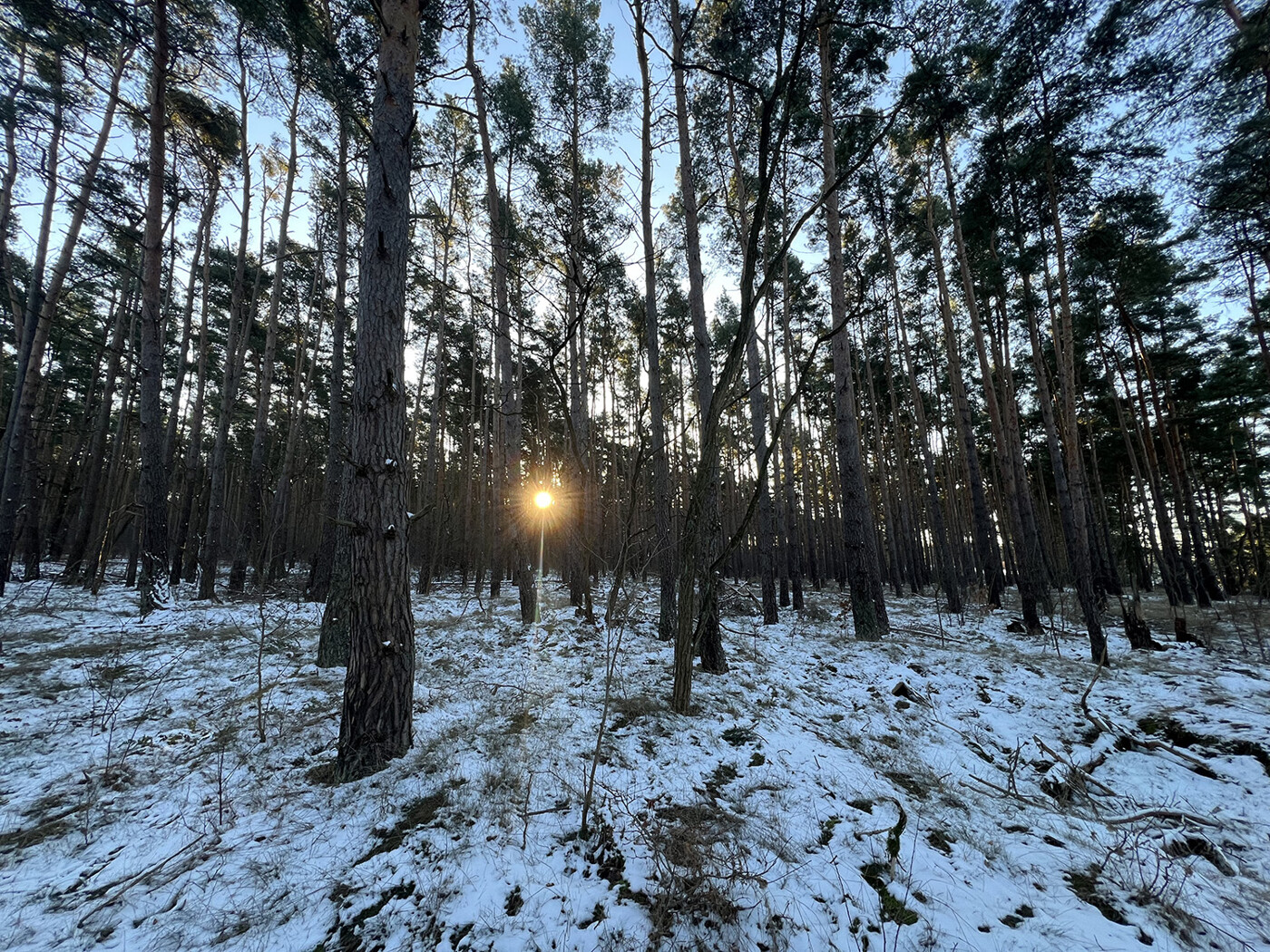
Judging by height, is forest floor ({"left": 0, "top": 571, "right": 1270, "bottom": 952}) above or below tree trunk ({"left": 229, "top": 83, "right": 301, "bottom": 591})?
below

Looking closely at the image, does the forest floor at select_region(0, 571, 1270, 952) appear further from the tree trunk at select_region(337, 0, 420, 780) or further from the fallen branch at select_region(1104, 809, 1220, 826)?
the tree trunk at select_region(337, 0, 420, 780)

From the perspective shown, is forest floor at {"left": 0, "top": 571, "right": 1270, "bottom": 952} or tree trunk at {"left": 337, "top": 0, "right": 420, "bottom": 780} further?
tree trunk at {"left": 337, "top": 0, "right": 420, "bottom": 780}

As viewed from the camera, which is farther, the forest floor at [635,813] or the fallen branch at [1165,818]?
the fallen branch at [1165,818]

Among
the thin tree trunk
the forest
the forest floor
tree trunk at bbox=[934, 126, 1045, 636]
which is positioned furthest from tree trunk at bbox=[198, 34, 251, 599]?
tree trunk at bbox=[934, 126, 1045, 636]

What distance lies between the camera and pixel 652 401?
8148 mm

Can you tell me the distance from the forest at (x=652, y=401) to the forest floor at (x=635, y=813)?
0.04m

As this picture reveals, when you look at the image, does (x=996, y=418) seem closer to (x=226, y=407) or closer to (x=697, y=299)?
(x=697, y=299)

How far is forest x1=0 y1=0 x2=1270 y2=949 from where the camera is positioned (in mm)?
2398

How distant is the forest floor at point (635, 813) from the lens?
2018 mm

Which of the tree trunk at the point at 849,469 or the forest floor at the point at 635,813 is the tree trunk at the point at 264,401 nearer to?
the forest floor at the point at 635,813

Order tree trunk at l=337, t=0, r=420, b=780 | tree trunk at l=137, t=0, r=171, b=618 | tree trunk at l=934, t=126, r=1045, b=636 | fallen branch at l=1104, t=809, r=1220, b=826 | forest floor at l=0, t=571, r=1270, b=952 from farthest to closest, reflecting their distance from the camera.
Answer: tree trunk at l=934, t=126, r=1045, b=636 → tree trunk at l=137, t=0, r=171, b=618 → tree trunk at l=337, t=0, r=420, b=780 → fallen branch at l=1104, t=809, r=1220, b=826 → forest floor at l=0, t=571, r=1270, b=952

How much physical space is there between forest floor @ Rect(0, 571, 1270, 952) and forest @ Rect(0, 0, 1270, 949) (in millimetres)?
39

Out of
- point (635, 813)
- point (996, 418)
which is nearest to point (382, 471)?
point (635, 813)

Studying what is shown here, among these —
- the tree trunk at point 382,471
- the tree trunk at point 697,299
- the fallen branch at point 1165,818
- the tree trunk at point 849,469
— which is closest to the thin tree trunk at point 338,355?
the tree trunk at point 382,471
